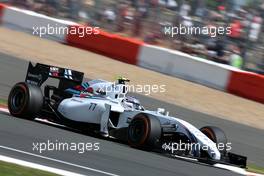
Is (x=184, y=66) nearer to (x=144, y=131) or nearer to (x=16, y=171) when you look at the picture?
(x=144, y=131)

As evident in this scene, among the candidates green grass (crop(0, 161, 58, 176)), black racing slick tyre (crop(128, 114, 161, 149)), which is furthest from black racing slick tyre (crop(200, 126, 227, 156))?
green grass (crop(0, 161, 58, 176))

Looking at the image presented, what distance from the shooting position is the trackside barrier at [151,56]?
18078mm

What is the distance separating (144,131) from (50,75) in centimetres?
238

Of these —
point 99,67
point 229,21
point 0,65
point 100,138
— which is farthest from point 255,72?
point 100,138

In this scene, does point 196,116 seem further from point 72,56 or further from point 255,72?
point 72,56

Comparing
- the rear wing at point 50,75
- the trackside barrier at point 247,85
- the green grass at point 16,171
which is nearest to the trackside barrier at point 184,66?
the trackside barrier at point 247,85

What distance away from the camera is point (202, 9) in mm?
19828

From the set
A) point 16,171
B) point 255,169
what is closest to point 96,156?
point 16,171

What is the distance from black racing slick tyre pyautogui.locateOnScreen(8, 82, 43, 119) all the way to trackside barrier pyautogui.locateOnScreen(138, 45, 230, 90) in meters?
8.52

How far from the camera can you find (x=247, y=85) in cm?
1802

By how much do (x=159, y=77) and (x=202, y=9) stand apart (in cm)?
254

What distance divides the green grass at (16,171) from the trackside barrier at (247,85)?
10994mm

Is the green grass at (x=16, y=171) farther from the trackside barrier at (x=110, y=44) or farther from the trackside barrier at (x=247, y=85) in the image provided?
the trackside barrier at (x=110, y=44)

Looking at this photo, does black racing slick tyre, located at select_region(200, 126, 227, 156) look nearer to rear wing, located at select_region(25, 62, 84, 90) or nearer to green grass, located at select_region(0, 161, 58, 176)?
rear wing, located at select_region(25, 62, 84, 90)
